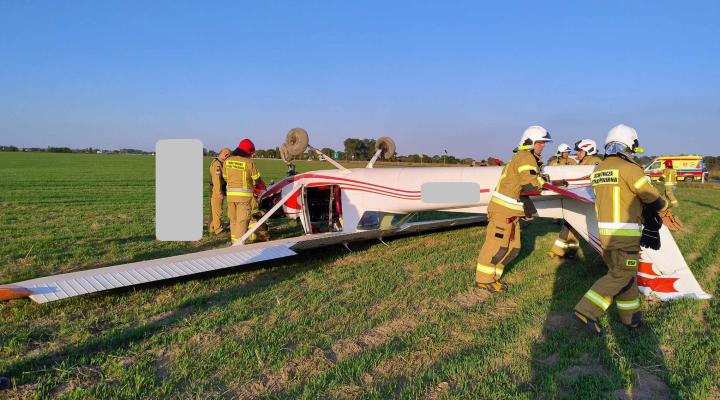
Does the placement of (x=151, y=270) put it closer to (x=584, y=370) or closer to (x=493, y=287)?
(x=493, y=287)

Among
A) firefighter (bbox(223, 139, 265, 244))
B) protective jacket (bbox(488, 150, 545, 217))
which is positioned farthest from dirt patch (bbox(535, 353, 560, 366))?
firefighter (bbox(223, 139, 265, 244))

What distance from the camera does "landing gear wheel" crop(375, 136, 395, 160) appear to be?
9195mm

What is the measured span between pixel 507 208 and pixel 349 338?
2.85 m

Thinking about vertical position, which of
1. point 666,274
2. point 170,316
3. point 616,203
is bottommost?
point 170,316

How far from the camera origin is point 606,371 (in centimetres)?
377

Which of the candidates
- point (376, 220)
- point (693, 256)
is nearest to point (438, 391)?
point (376, 220)

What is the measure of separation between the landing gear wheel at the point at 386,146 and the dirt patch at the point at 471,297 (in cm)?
406

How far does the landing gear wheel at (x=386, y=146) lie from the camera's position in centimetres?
920

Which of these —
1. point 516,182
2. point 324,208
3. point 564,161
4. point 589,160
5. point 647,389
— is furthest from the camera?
point 564,161

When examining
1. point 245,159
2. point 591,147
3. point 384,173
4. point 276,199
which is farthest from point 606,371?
point 591,147

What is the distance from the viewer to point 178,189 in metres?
5.60

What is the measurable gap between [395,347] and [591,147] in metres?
8.34

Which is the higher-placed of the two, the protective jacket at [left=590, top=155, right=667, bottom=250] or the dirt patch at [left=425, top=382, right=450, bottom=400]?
the protective jacket at [left=590, top=155, right=667, bottom=250]

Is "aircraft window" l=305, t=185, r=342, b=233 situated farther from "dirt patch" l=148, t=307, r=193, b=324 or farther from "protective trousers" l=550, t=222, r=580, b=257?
"protective trousers" l=550, t=222, r=580, b=257
